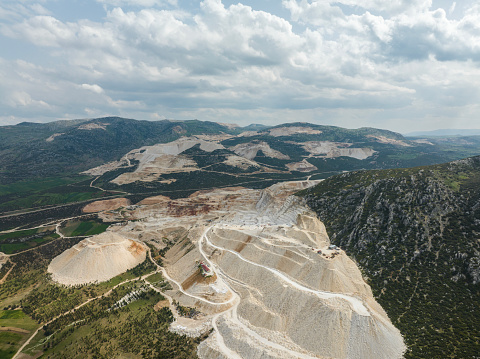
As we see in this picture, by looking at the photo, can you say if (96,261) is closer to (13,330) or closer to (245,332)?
(13,330)

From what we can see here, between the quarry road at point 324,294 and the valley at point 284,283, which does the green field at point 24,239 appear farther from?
the quarry road at point 324,294

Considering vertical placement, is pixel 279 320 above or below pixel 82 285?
above

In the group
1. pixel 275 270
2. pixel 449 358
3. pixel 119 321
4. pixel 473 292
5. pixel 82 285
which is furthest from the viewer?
pixel 82 285

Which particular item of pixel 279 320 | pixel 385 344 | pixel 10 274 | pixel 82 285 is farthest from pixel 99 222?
pixel 385 344

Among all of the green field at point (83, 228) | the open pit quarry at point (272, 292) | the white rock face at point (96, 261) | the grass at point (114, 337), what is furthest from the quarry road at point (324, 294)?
the green field at point (83, 228)

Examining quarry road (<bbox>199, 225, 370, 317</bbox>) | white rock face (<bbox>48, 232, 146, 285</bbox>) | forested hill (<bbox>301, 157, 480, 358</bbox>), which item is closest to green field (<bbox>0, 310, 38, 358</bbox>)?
white rock face (<bbox>48, 232, 146, 285</bbox>)

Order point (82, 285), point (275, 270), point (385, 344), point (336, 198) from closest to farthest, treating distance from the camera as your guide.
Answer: point (385, 344) → point (275, 270) → point (82, 285) → point (336, 198)

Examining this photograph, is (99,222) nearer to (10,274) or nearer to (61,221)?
(61,221)
